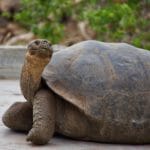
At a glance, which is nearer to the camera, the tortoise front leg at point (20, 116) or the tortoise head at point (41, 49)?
the tortoise head at point (41, 49)

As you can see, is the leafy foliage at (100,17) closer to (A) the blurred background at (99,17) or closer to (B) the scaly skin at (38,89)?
(A) the blurred background at (99,17)

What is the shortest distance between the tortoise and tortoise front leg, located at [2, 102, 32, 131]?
0.11m

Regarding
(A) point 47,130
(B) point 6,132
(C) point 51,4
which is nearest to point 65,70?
(A) point 47,130

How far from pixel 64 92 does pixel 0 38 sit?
43.7 ft

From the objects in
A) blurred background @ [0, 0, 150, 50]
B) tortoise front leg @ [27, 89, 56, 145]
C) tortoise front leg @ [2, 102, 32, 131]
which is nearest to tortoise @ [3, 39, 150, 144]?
tortoise front leg @ [27, 89, 56, 145]

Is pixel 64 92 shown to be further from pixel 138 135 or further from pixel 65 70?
pixel 138 135

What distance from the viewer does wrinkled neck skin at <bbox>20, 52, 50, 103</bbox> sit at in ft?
11.5

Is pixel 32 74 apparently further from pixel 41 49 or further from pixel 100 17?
pixel 100 17

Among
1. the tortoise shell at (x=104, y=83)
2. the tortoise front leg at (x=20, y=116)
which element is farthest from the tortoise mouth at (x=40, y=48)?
the tortoise front leg at (x=20, y=116)

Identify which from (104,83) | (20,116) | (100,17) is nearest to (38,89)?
(20,116)

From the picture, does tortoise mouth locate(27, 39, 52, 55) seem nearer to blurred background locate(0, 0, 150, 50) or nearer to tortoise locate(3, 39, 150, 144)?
tortoise locate(3, 39, 150, 144)

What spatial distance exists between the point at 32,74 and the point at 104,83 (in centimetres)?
42

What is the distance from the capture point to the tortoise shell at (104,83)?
3.57 meters

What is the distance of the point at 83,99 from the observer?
140 inches
